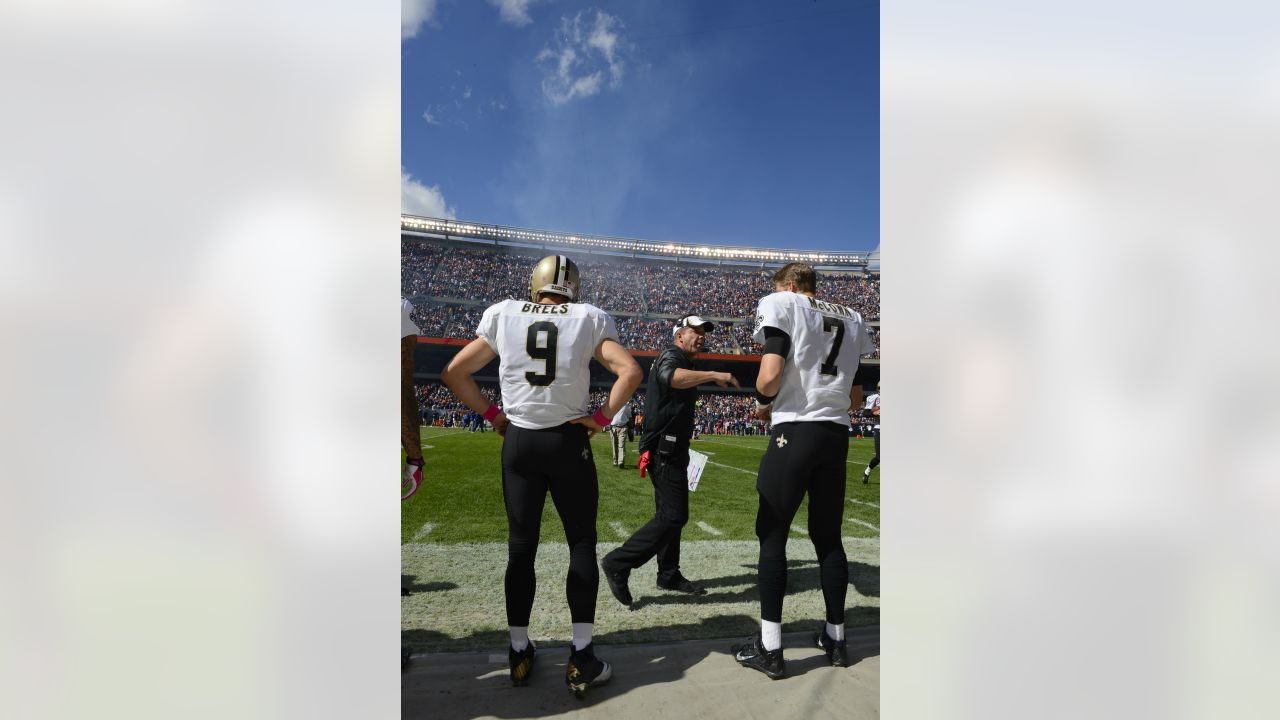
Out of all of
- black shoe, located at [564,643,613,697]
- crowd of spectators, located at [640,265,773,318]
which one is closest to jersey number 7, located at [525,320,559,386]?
black shoe, located at [564,643,613,697]

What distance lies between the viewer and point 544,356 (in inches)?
83.7

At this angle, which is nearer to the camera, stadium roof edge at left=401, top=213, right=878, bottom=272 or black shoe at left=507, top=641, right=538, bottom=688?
black shoe at left=507, top=641, right=538, bottom=688

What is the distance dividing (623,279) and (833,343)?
42.2 meters

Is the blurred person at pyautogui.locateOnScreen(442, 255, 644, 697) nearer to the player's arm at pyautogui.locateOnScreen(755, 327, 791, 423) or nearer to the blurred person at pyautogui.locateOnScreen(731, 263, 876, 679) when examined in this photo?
the player's arm at pyautogui.locateOnScreen(755, 327, 791, 423)

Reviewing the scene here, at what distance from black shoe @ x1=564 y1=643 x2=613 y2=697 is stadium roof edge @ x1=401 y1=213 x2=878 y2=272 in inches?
1618

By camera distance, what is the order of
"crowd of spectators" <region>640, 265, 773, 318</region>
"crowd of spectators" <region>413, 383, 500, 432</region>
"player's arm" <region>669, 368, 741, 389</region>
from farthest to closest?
"crowd of spectators" <region>640, 265, 773, 318</region>
"crowd of spectators" <region>413, 383, 500, 432</region>
"player's arm" <region>669, 368, 741, 389</region>

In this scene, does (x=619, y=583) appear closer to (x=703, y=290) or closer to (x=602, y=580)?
(x=602, y=580)

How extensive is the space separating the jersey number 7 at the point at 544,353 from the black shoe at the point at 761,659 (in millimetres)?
1502

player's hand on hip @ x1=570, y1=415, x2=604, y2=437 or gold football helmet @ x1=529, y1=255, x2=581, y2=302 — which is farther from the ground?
gold football helmet @ x1=529, y1=255, x2=581, y2=302

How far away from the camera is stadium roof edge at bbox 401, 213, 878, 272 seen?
131ft
